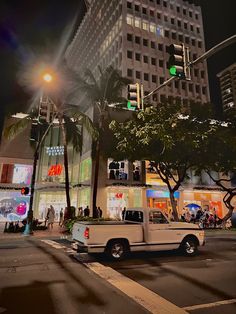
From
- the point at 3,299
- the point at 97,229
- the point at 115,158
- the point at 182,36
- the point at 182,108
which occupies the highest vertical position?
the point at 182,36

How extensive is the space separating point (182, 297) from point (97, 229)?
414 centimetres

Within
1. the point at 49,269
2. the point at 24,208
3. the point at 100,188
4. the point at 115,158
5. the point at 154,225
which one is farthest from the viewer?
the point at 24,208

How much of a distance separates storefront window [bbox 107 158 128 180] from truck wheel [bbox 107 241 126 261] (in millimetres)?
15888

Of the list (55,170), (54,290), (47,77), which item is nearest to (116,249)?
(54,290)

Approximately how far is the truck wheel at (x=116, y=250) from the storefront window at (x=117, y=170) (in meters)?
15.9

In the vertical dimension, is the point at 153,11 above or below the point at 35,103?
above

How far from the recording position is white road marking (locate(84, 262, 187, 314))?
4.86 m

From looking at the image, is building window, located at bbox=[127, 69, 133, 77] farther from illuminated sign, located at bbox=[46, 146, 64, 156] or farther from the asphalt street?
the asphalt street

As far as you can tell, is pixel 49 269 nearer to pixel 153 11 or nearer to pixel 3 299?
pixel 3 299

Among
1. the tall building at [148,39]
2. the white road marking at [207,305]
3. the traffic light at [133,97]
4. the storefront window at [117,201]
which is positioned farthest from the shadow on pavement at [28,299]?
the tall building at [148,39]

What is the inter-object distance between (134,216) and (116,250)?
5.64 ft

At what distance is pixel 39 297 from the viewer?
5.61 m

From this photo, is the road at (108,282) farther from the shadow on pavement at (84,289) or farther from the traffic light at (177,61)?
the traffic light at (177,61)

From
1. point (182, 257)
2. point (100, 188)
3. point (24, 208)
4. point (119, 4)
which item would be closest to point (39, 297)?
point (182, 257)
